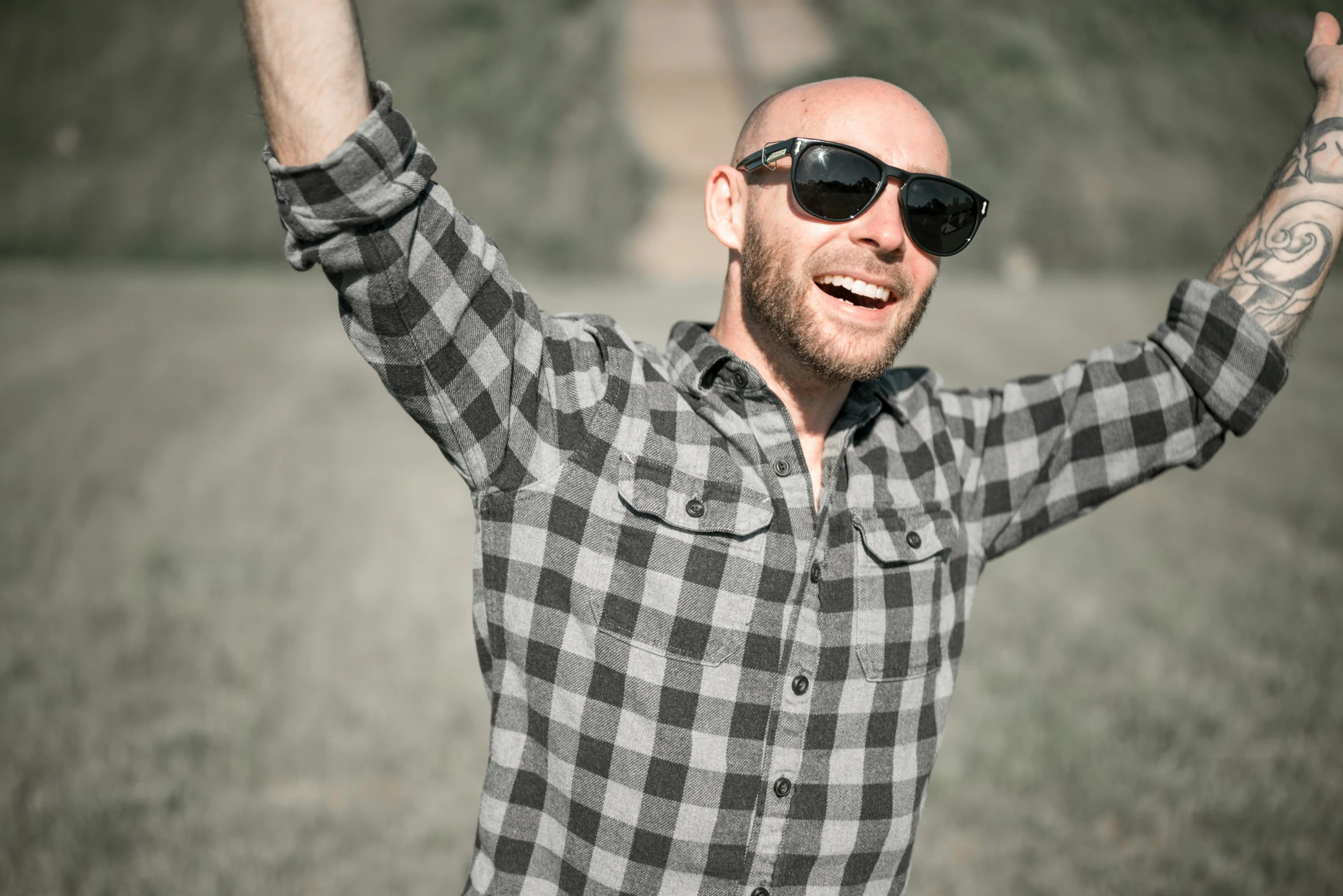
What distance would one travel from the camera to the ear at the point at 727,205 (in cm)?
181

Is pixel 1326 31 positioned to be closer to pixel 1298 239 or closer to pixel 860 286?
pixel 1298 239

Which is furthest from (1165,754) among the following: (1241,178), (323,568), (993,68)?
(1241,178)

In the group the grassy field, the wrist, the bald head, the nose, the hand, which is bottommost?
the grassy field

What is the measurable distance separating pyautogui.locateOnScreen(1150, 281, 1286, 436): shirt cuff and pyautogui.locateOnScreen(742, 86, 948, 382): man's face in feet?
2.08

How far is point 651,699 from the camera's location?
1.48m

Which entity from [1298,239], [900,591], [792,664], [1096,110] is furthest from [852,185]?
[1096,110]

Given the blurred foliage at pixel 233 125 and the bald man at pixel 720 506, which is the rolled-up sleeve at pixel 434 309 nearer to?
the bald man at pixel 720 506

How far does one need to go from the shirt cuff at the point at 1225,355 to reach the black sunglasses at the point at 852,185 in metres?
0.66

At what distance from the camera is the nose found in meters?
1.63

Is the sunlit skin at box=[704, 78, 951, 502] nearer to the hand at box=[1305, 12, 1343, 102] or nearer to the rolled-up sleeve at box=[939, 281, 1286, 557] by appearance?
the rolled-up sleeve at box=[939, 281, 1286, 557]

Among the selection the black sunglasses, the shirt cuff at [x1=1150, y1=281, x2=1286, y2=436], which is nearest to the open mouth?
the black sunglasses

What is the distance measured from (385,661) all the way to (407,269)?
4.26 metres

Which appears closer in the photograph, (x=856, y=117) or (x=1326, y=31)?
(x=856, y=117)

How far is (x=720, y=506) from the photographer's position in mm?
1547
